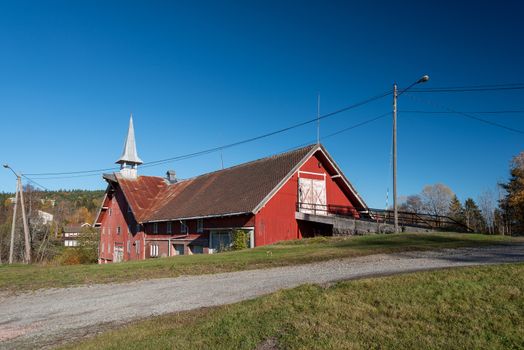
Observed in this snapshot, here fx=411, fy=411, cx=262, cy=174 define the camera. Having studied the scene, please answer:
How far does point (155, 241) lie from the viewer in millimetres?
35562

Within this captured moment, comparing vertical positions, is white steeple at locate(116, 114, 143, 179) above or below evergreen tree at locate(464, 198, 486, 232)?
above

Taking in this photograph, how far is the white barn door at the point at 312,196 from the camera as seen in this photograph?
28172 millimetres

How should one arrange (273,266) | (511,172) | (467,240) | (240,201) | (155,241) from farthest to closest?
(511,172) < (155,241) < (240,201) < (467,240) < (273,266)

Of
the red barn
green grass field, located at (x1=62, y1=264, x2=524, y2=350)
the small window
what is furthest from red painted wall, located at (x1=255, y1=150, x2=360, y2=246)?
green grass field, located at (x1=62, y1=264, x2=524, y2=350)

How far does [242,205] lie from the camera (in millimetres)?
25875

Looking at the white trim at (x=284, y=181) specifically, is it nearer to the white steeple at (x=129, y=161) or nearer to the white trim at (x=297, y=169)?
the white trim at (x=297, y=169)

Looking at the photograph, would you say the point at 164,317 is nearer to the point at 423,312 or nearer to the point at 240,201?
the point at 423,312

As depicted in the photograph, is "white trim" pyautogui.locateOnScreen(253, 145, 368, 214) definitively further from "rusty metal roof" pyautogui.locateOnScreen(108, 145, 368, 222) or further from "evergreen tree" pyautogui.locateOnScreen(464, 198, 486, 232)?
"evergreen tree" pyautogui.locateOnScreen(464, 198, 486, 232)

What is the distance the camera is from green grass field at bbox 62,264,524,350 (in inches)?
224

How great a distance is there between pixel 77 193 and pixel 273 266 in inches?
7956

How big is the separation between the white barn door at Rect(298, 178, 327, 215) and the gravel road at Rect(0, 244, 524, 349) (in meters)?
14.2

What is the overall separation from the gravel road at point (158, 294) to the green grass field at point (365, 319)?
1.16 metres

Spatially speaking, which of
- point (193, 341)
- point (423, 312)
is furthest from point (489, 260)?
point (193, 341)

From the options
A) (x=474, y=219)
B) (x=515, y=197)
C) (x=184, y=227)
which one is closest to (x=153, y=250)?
(x=184, y=227)
